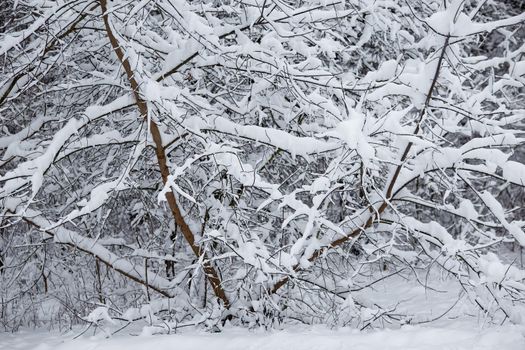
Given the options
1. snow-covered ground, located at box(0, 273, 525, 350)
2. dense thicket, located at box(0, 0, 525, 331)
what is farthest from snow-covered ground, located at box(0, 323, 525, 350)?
dense thicket, located at box(0, 0, 525, 331)

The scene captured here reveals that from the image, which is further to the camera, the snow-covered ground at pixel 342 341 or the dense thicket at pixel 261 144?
the dense thicket at pixel 261 144

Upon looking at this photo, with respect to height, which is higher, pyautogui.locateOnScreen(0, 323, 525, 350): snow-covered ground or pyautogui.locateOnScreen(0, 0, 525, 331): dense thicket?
pyautogui.locateOnScreen(0, 0, 525, 331): dense thicket

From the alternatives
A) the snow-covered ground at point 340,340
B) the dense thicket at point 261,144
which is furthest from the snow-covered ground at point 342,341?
the dense thicket at point 261,144

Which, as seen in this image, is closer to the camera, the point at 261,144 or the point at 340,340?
the point at 340,340

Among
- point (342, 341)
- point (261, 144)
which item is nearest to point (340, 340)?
point (342, 341)

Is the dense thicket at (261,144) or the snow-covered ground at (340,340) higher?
the dense thicket at (261,144)

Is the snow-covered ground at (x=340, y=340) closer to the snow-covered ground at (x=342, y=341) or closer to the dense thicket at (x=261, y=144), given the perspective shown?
the snow-covered ground at (x=342, y=341)

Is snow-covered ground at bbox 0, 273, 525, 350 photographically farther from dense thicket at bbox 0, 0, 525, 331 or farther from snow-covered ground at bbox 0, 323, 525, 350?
dense thicket at bbox 0, 0, 525, 331

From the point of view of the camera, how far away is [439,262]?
409 cm

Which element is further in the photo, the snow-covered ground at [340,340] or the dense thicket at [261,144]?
the dense thicket at [261,144]

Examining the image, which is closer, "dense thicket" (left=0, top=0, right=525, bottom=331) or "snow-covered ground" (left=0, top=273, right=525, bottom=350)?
"snow-covered ground" (left=0, top=273, right=525, bottom=350)

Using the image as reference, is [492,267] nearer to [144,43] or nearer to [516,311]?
[516,311]

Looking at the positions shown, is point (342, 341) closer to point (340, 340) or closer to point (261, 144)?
point (340, 340)

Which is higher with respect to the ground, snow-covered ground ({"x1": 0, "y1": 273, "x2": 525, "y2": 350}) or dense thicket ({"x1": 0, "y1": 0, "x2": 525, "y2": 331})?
dense thicket ({"x1": 0, "y1": 0, "x2": 525, "y2": 331})
